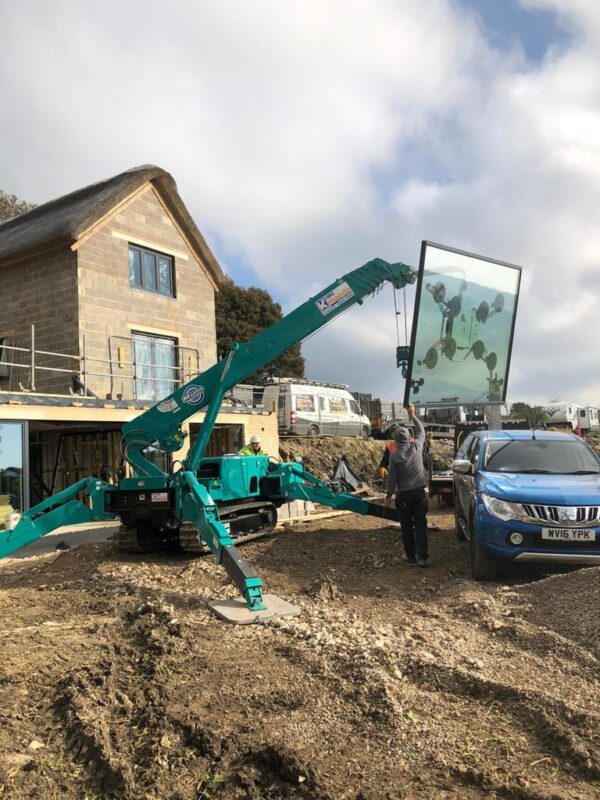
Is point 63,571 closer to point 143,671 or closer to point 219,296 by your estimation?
point 143,671

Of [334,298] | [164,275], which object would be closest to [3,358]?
[164,275]

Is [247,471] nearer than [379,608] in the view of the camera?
No

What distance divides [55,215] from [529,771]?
19638mm

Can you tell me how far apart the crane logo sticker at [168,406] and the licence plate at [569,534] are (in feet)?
16.7

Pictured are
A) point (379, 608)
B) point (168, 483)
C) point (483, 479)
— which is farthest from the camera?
point (168, 483)

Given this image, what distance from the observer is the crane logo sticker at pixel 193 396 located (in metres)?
9.07

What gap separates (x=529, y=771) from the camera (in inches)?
129

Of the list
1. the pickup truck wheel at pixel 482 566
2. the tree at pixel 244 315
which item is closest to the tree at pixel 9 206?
the tree at pixel 244 315

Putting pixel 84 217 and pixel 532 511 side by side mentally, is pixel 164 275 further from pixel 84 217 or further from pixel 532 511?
pixel 532 511

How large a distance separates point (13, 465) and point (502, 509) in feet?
33.1

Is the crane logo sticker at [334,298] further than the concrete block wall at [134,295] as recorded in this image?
No

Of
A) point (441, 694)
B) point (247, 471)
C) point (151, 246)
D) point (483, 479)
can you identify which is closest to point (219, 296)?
point (151, 246)

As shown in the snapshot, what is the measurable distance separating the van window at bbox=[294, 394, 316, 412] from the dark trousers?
17.9 meters

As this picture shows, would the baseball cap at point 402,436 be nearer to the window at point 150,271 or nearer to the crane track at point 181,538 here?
the crane track at point 181,538
